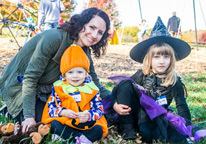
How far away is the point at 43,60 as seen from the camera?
221 centimetres

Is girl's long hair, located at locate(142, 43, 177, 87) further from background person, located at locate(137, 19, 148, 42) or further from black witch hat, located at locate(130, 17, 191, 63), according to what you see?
background person, located at locate(137, 19, 148, 42)

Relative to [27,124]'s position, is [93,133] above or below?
below

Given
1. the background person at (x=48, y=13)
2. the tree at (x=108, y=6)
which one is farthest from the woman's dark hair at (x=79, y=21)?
the tree at (x=108, y=6)

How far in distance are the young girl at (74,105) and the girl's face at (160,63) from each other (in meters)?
0.73

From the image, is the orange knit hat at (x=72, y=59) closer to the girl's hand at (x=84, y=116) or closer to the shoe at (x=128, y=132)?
the girl's hand at (x=84, y=116)

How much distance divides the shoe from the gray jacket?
0.91m

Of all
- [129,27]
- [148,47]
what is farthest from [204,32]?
[148,47]

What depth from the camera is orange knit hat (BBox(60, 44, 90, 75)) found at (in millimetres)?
2027

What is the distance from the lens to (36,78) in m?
2.18

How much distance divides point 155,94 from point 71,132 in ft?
3.18

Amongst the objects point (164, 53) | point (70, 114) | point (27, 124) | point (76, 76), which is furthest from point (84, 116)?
point (164, 53)

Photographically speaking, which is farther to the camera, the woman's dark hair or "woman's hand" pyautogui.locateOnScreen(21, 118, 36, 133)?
the woman's dark hair

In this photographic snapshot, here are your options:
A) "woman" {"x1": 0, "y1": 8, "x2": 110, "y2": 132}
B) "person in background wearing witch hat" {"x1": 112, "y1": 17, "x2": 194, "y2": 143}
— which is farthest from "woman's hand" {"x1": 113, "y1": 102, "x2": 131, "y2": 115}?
"woman" {"x1": 0, "y1": 8, "x2": 110, "y2": 132}

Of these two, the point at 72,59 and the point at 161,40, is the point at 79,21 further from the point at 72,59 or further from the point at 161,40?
the point at 161,40
